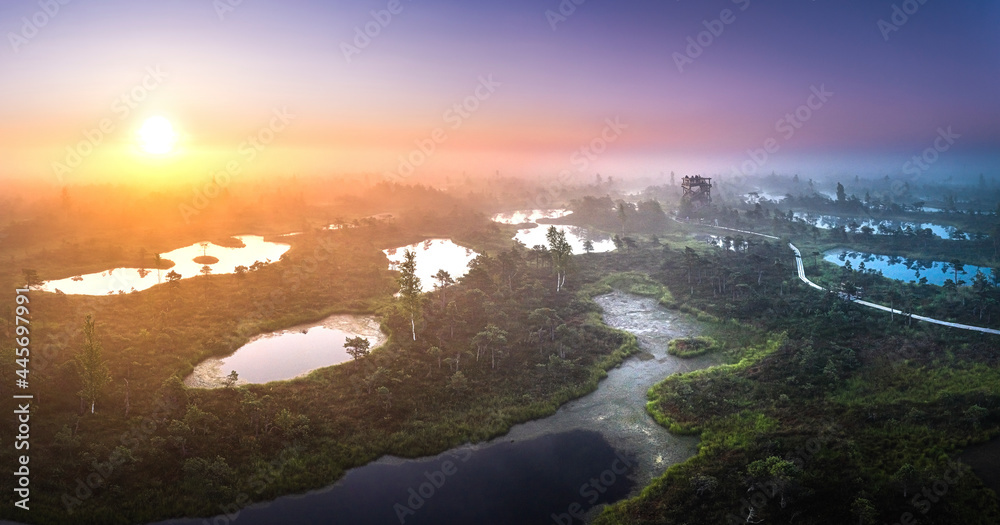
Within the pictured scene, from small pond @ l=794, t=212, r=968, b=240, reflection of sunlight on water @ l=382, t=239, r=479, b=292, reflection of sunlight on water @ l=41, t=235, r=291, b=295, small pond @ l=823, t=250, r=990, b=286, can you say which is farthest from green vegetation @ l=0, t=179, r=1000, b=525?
small pond @ l=794, t=212, r=968, b=240

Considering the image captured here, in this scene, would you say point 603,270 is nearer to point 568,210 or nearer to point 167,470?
point 167,470

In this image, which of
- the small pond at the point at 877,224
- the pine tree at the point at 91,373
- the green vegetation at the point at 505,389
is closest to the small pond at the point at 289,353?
the green vegetation at the point at 505,389

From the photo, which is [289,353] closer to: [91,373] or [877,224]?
[91,373]

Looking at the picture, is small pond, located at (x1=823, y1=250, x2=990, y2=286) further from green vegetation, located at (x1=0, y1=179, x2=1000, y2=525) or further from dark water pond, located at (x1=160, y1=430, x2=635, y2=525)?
dark water pond, located at (x1=160, y1=430, x2=635, y2=525)

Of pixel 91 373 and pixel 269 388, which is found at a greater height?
pixel 91 373

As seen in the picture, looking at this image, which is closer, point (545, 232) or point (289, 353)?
point (289, 353)

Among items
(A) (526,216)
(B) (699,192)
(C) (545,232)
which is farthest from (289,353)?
(B) (699,192)

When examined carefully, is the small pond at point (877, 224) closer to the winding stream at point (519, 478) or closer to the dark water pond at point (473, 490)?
the winding stream at point (519, 478)
